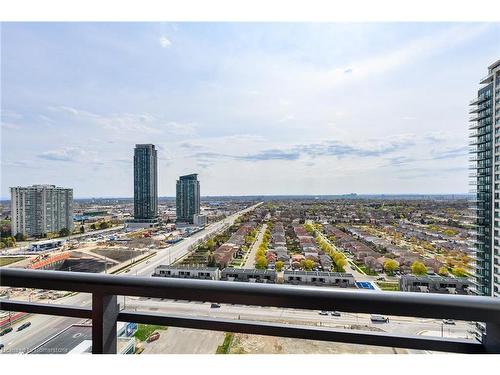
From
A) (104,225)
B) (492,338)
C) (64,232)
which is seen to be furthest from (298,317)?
(64,232)

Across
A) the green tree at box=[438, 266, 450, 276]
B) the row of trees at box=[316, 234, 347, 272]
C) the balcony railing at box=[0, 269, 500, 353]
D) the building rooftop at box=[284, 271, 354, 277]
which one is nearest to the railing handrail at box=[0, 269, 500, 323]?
the balcony railing at box=[0, 269, 500, 353]

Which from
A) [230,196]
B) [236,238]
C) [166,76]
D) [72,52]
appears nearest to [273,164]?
[230,196]

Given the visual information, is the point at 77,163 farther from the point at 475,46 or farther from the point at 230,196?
the point at 475,46

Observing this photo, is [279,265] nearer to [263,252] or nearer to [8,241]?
[263,252]

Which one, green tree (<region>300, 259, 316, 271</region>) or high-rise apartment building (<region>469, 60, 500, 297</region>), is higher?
high-rise apartment building (<region>469, 60, 500, 297</region>)

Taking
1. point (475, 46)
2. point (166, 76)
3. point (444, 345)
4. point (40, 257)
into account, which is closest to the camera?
point (444, 345)

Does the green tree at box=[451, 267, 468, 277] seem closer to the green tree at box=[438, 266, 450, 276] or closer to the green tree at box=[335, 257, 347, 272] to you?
the green tree at box=[438, 266, 450, 276]
